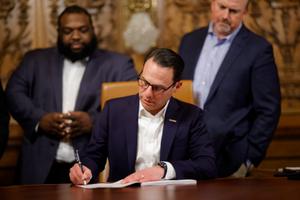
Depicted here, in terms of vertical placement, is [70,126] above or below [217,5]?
below

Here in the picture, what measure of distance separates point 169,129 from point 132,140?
196 mm

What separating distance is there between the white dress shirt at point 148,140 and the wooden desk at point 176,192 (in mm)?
363

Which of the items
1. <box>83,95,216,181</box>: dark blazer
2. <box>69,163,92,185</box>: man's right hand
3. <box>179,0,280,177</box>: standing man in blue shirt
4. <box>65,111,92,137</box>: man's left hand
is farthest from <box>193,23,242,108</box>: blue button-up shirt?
<box>69,163,92,185</box>: man's right hand

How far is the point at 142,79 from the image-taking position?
334 cm

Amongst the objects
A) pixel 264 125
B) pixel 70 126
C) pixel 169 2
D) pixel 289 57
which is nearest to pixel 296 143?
pixel 289 57

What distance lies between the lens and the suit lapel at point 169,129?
11.2 ft

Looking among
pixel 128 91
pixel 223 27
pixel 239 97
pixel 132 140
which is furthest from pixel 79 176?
pixel 223 27

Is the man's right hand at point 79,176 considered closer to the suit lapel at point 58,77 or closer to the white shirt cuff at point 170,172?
the white shirt cuff at point 170,172

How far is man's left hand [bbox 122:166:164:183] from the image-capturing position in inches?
122

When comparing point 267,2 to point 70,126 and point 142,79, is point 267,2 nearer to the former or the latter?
point 70,126

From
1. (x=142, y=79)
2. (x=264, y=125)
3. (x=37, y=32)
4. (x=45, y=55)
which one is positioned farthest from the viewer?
(x=37, y=32)

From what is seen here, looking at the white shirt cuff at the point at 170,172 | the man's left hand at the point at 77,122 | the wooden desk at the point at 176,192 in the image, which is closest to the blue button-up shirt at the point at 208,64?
the man's left hand at the point at 77,122

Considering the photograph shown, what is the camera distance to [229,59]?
4297 mm

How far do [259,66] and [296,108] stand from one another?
1.14 m
